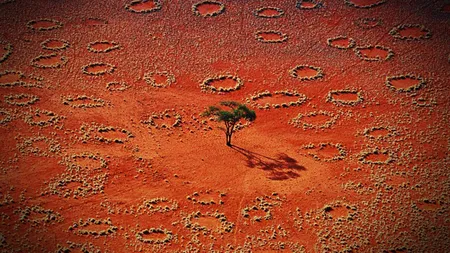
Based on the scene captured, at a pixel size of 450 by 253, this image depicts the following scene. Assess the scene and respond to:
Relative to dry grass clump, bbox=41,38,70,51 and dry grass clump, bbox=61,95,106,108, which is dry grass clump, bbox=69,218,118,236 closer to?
dry grass clump, bbox=61,95,106,108

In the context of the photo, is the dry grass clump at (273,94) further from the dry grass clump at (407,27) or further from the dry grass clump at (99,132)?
the dry grass clump at (407,27)

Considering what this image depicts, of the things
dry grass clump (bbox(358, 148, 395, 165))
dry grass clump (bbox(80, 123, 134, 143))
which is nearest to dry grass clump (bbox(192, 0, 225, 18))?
dry grass clump (bbox(80, 123, 134, 143))

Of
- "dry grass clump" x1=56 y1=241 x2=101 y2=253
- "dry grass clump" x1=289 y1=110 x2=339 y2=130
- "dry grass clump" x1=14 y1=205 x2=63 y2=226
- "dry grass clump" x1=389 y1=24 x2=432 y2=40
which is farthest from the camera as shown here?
"dry grass clump" x1=389 y1=24 x2=432 y2=40

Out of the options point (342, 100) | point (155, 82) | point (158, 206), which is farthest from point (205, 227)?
point (342, 100)

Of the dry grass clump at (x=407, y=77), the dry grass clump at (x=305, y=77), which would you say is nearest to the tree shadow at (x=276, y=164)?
the dry grass clump at (x=305, y=77)

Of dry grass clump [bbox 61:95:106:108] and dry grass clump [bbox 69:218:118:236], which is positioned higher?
dry grass clump [bbox 61:95:106:108]

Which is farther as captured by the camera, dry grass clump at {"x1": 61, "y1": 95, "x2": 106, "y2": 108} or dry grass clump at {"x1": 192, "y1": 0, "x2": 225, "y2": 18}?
dry grass clump at {"x1": 192, "y1": 0, "x2": 225, "y2": 18}

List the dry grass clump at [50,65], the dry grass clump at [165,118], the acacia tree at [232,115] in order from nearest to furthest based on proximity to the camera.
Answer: the acacia tree at [232,115], the dry grass clump at [165,118], the dry grass clump at [50,65]
